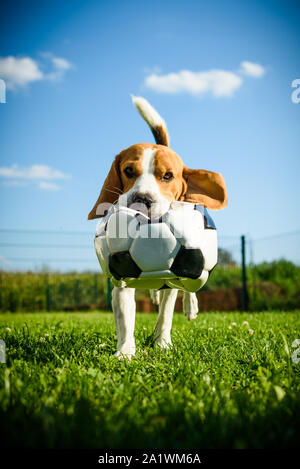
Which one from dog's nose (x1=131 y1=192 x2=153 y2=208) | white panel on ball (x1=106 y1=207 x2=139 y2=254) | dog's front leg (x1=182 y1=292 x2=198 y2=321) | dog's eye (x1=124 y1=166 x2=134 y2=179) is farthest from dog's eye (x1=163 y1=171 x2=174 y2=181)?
dog's front leg (x1=182 y1=292 x2=198 y2=321)

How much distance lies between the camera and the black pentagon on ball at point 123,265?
2213 millimetres

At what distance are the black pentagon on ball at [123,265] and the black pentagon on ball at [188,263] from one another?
214 mm

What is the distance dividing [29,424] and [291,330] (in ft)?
10.5

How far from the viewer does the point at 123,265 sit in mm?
2240

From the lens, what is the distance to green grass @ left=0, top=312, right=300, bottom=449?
1462 mm

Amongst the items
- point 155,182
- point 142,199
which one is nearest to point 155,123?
point 155,182

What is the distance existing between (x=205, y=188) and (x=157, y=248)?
3.96 ft

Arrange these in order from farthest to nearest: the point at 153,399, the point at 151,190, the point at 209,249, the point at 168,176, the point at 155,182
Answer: the point at 168,176, the point at 155,182, the point at 151,190, the point at 209,249, the point at 153,399

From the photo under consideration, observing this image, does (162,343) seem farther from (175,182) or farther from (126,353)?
(175,182)

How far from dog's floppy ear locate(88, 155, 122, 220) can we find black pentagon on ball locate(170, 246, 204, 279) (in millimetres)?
1102

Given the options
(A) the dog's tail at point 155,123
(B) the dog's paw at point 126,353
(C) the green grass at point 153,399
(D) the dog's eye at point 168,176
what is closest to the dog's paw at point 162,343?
(C) the green grass at point 153,399
